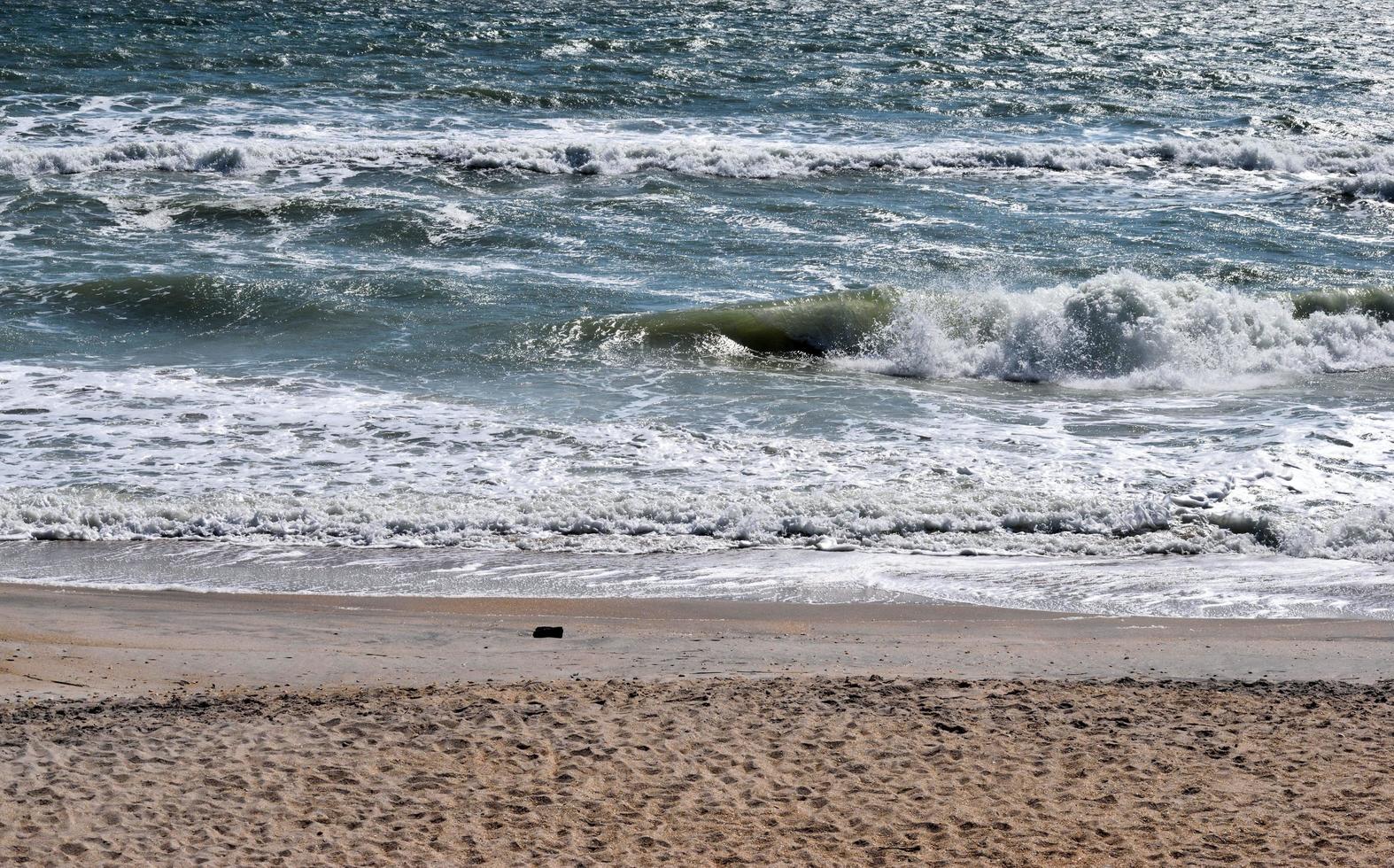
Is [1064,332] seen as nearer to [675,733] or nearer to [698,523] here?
[698,523]

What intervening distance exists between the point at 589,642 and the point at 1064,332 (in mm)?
7358

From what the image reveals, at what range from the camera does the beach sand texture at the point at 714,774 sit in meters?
4.70

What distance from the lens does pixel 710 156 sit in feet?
64.5

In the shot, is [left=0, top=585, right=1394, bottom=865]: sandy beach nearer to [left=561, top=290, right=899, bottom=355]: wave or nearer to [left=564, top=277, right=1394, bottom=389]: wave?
[left=564, top=277, right=1394, bottom=389]: wave

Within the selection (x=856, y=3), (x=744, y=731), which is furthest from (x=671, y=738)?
(x=856, y=3)

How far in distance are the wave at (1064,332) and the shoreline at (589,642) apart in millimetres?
5364

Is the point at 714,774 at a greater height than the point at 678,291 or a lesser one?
lesser

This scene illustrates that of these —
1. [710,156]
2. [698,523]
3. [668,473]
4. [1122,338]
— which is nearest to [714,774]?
[698,523]

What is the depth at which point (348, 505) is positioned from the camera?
8.20 m

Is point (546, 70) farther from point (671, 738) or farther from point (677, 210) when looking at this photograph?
point (671, 738)

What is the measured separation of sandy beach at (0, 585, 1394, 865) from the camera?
475cm

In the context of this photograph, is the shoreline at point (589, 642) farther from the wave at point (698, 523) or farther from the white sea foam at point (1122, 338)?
the white sea foam at point (1122, 338)

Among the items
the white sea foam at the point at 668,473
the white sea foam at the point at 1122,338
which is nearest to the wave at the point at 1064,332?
the white sea foam at the point at 1122,338

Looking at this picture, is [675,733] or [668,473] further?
[668,473]
